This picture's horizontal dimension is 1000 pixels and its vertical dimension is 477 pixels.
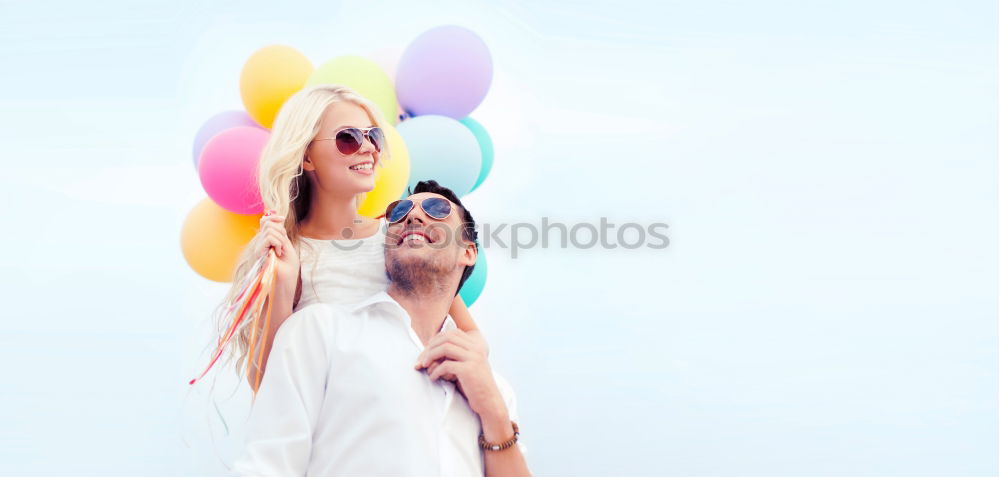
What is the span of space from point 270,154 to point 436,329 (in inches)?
35.8

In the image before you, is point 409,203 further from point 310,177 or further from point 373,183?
point 310,177

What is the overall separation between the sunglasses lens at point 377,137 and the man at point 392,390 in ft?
1.17

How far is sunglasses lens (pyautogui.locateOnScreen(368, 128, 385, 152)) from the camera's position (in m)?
2.58

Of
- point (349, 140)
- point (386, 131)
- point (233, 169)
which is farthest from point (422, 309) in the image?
point (233, 169)

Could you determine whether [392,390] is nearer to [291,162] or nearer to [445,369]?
[445,369]

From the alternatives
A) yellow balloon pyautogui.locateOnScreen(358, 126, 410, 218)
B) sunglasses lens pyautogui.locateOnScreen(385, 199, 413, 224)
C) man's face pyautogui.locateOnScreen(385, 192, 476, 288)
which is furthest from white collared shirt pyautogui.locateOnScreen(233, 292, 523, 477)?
yellow balloon pyautogui.locateOnScreen(358, 126, 410, 218)

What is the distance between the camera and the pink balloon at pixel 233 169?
8.95 ft

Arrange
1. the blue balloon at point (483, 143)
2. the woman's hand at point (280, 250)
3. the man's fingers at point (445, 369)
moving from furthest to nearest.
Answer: the blue balloon at point (483, 143) → the woman's hand at point (280, 250) → the man's fingers at point (445, 369)

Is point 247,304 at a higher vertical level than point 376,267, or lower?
lower

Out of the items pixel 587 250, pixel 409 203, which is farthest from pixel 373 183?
pixel 587 250

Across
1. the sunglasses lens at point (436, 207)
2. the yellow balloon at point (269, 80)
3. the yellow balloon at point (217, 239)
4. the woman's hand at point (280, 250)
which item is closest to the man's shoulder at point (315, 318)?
the woman's hand at point (280, 250)

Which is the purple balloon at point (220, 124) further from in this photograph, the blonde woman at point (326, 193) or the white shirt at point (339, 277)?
the white shirt at point (339, 277)

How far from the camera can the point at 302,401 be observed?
2.02 m

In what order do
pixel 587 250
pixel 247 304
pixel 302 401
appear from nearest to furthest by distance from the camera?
pixel 302 401, pixel 247 304, pixel 587 250
